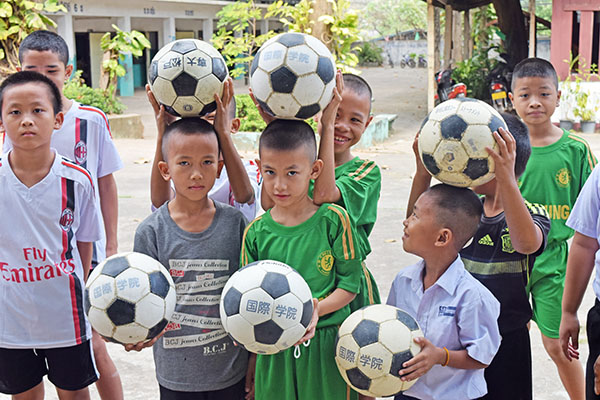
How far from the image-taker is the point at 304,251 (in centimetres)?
255

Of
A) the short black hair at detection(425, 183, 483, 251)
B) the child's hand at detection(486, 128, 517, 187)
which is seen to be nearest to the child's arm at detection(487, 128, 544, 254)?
the child's hand at detection(486, 128, 517, 187)

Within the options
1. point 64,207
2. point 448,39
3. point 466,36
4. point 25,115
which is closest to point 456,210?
point 64,207

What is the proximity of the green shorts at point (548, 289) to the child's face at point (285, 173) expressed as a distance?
143 centimetres

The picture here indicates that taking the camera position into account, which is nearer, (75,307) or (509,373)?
(509,373)

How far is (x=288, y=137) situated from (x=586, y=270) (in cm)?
129

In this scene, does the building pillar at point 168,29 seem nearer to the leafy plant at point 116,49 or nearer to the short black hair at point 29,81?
the leafy plant at point 116,49

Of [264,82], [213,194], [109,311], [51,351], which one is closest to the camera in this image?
[109,311]

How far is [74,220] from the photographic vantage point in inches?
117

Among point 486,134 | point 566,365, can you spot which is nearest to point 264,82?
point 486,134

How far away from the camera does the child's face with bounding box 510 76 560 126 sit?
11.4 feet

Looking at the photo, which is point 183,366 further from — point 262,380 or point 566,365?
point 566,365

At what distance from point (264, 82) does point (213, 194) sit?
2.75ft

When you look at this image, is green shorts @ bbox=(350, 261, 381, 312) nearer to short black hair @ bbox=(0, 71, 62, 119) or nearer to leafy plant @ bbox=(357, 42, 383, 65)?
short black hair @ bbox=(0, 71, 62, 119)

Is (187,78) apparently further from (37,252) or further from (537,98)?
(537,98)
